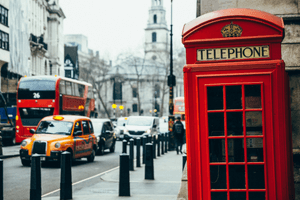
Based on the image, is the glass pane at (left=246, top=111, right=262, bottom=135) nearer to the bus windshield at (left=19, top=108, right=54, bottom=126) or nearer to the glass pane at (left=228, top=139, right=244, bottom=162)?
the glass pane at (left=228, top=139, right=244, bottom=162)

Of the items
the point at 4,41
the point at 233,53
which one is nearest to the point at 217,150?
the point at 233,53

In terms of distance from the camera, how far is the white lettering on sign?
4.75 metres

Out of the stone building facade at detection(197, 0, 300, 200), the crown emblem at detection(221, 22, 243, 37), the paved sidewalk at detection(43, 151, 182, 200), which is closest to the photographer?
the crown emblem at detection(221, 22, 243, 37)

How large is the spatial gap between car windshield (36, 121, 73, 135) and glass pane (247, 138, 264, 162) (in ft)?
36.1

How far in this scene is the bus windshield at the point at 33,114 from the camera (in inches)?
988

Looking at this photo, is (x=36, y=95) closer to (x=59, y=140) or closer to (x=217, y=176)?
(x=59, y=140)

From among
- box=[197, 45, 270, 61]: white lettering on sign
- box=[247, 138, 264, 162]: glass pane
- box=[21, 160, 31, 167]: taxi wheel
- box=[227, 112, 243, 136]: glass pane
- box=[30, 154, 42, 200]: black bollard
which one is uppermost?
box=[197, 45, 270, 61]: white lettering on sign

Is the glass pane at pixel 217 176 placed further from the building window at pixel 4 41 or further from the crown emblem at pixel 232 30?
the building window at pixel 4 41

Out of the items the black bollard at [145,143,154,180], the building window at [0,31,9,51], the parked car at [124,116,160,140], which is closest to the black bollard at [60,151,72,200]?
the black bollard at [145,143,154,180]

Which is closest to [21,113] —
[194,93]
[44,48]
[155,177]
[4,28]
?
[4,28]

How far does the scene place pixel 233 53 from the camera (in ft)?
15.8

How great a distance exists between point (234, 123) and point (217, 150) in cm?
35

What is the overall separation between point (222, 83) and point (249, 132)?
23.8 inches

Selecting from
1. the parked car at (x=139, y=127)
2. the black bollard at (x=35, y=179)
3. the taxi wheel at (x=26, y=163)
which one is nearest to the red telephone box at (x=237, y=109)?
the black bollard at (x=35, y=179)
